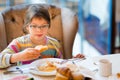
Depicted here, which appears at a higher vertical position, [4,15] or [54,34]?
[4,15]

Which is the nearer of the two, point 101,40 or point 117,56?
point 117,56

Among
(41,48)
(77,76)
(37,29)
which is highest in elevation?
(37,29)

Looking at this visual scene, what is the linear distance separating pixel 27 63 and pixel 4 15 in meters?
0.33

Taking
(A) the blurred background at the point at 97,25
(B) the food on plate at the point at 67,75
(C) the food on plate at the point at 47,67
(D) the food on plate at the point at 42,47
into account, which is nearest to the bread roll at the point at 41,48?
(D) the food on plate at the point at 42,47

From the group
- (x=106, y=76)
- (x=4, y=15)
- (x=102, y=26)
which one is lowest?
(x=106, y=76)

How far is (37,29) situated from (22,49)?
0.14m

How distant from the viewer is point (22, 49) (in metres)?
1.39

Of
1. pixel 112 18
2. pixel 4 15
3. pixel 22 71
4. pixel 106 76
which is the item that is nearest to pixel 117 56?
pixel 106 76

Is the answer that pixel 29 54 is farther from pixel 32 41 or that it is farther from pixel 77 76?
pixel 77 76

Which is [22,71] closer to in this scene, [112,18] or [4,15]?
[4,15]

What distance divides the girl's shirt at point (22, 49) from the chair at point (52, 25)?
0.04 m

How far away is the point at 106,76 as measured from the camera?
3.98ft

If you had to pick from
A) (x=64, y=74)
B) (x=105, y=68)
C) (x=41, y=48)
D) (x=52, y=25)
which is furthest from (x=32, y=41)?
(x=105, y=68)

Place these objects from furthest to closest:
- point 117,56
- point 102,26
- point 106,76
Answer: point 102,26
point 117,56
point 106,76
